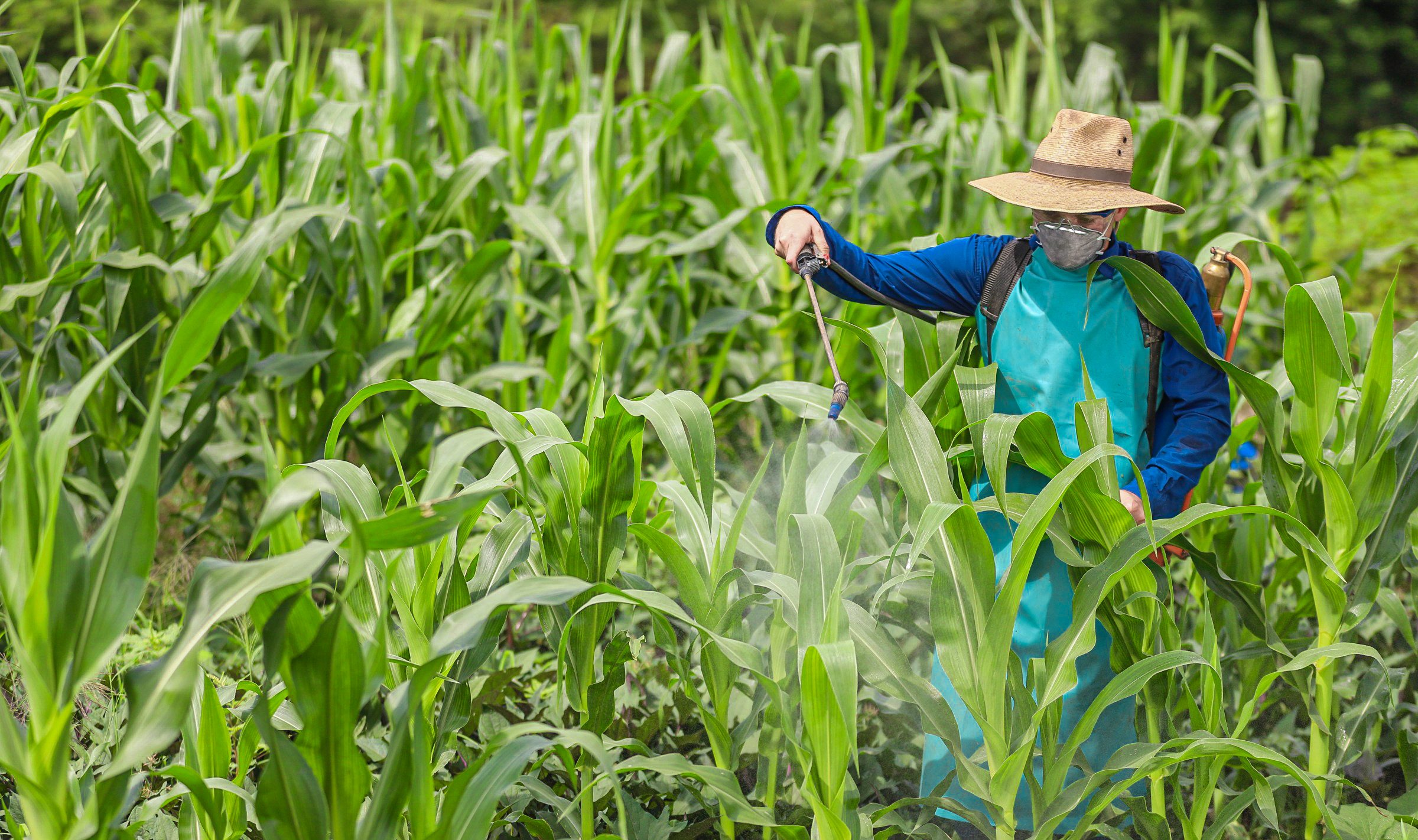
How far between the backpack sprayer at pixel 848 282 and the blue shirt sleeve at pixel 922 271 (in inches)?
0.7

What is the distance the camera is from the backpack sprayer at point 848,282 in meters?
1.41

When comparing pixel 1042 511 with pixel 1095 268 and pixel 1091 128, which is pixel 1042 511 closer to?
pixel 1095 268

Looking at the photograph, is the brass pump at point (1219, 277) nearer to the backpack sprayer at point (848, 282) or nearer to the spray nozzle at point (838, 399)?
the backpack sprayer at point (848, 282)

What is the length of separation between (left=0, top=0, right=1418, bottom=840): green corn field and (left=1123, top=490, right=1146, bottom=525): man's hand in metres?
0.08

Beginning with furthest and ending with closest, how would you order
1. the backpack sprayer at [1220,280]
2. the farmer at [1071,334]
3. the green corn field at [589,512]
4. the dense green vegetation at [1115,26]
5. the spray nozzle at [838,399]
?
the dense green vegetation at [1115,26], the backpack sprayer at [1220,280], the farmer at [1071,334], the spray nozzle at [838,399], the green corn field at [589,512]

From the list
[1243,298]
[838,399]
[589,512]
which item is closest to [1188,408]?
[1243,298]

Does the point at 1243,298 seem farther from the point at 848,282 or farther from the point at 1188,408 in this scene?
the point at 848,282

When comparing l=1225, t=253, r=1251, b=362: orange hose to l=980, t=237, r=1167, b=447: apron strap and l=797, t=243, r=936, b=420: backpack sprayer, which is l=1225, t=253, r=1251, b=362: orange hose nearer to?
l=980, t=237, r=1167, b=447: apron strap

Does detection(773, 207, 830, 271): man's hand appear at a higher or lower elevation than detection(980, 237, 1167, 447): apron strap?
higher

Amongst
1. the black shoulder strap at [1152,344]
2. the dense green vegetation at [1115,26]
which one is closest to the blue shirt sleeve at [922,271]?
the black shoulder strap at [1152,344]

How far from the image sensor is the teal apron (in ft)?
5.05

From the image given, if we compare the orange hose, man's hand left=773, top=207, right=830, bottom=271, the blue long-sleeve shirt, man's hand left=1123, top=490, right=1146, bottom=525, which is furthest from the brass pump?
man's hand left=773, top=207, right=830, bottom=271

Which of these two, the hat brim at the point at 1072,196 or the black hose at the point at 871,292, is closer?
the hat brim at the point at 1072,196

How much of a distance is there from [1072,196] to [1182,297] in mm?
211
